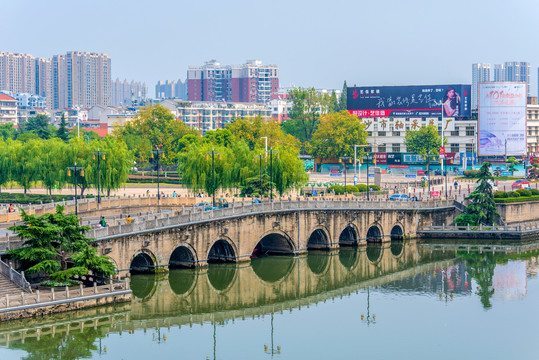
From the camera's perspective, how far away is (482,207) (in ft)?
323

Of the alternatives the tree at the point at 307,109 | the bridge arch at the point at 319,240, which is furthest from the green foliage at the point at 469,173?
the bridge arch at the point at 319,240

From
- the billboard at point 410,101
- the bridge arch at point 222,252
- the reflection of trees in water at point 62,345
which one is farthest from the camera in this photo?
the billboard at point 410,101

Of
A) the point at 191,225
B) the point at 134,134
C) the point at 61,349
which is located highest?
the point at 134,134

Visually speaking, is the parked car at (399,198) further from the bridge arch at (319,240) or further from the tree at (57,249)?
the tree at (57,249)

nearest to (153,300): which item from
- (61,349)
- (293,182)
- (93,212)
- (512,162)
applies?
(61,349)

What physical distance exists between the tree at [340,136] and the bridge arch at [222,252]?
7792 cm

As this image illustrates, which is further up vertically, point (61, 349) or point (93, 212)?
point (93, 212)

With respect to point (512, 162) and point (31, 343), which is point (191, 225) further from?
point (512, 162)

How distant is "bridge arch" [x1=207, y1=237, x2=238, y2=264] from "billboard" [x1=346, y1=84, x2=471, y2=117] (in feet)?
269

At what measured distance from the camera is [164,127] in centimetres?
16175

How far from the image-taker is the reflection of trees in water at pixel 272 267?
Result: 75312 mm

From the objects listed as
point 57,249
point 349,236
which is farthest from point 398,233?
point 57,249

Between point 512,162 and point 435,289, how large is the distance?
251ft

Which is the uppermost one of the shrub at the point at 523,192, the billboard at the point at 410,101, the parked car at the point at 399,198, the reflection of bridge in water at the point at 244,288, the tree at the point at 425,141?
the billboard at the point at 410,101
